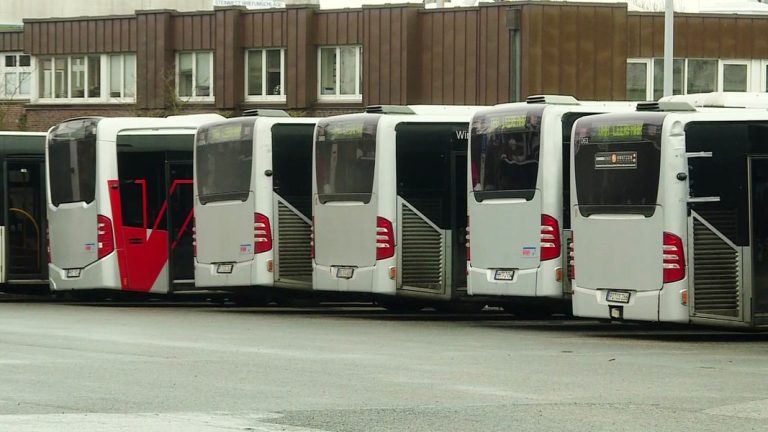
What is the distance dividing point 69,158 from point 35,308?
8.75 ft

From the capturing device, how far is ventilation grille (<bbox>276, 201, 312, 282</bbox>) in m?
24.2

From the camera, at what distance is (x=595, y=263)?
19250 mm

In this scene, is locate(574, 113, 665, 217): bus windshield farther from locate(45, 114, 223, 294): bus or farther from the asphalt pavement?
locate(45, 114, 223, 294): bus

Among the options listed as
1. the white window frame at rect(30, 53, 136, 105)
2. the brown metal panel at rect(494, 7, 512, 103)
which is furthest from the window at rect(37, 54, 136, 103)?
the brown metal panel at rect(494, 7, 512, 103)

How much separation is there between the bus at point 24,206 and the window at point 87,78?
103 ft

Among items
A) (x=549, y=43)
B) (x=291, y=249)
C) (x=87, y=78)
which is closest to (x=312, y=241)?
(x=291, y=249)

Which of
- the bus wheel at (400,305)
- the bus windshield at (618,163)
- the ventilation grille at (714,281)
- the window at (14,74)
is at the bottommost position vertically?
the bus wheel at (400,305)

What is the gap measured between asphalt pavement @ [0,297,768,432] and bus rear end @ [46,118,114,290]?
15.2 feet

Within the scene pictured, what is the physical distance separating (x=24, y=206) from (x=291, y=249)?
6.44m

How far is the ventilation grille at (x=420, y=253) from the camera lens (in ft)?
73.8

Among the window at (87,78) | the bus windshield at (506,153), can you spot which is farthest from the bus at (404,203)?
the window at (87,78)

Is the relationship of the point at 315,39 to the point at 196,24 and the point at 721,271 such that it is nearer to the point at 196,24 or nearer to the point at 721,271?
the point at 196,24

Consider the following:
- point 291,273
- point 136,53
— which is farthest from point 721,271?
point 136,53

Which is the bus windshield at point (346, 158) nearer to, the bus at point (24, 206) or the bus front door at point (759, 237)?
the bus front door at point (759, 237)
